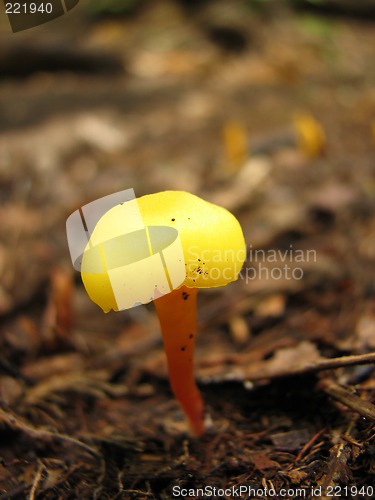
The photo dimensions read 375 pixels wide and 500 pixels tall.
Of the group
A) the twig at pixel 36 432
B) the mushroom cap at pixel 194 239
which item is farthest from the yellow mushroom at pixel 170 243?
A: the twig at pixel 36 432

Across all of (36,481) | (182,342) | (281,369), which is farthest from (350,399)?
(36,481)

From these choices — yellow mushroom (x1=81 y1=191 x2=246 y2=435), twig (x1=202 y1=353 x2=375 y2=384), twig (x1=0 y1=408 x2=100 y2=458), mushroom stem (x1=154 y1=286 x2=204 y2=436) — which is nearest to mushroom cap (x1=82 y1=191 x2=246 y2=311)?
yellow mushroom (x1=81 y1=191 x2=246 y2=435)

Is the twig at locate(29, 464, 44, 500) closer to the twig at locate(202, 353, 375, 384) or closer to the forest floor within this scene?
the forest floor

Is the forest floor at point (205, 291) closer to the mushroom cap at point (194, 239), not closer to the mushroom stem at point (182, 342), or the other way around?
the mushroom stem at point (182, 342)

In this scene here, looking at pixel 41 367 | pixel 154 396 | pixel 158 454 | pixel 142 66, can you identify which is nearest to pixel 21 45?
pixel 142 66

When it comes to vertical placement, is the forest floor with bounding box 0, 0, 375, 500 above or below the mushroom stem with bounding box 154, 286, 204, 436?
below

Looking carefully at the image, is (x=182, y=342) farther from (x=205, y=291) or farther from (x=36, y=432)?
(x=205, y=291)
